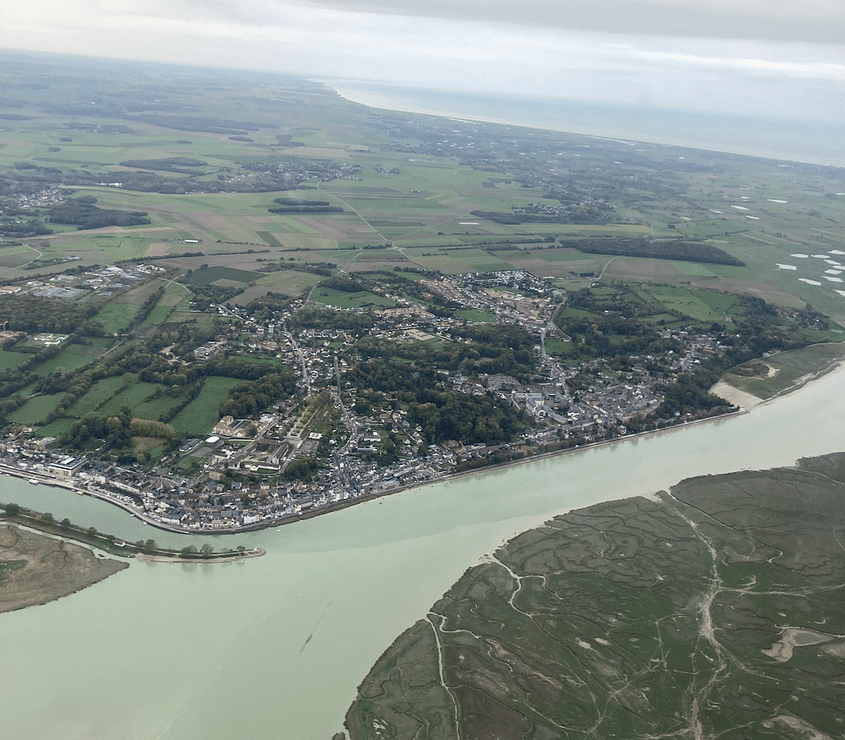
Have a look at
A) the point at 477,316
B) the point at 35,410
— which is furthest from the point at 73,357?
the point at 477,316

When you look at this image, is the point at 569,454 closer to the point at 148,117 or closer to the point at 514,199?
the point at 514,199

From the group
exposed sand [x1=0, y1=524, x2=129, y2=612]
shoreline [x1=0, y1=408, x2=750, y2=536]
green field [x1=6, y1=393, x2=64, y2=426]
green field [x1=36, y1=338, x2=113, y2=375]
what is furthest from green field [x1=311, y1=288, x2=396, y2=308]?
exposed sand [x1=0, y1=524, x2=129, y2=612]

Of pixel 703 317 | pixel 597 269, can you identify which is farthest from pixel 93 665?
pixel 597 269

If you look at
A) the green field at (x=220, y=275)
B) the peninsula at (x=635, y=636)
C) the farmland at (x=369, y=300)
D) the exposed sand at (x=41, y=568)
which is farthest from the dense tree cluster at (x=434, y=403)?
the green field at (x=220, y=275)

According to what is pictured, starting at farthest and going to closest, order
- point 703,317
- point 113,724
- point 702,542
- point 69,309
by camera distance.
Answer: point 703,317 < point 69,309 < point 702,542 < point 113,724

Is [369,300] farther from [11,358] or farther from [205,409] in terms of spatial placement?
[11,358]

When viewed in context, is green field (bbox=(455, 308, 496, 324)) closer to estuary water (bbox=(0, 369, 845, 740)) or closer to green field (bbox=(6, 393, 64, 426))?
estuary water (bbox=(0, 369, 845, 740))

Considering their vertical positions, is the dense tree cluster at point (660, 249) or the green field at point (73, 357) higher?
the dense tree cluster at point (660, 249)

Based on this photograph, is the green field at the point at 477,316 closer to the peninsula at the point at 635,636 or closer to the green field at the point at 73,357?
the peninsula at the point at 635,636
